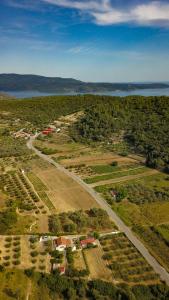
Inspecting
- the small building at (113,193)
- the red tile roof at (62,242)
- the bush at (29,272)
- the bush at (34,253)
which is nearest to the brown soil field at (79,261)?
the red tile roof at (62,242)

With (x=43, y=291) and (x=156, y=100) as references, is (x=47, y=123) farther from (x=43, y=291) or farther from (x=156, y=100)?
(x=43, y=291)

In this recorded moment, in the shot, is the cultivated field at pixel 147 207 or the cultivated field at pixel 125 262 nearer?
the cultivated field at pixel 125 262

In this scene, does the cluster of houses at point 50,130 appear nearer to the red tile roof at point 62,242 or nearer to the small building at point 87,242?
the red tile roof at point 62,242

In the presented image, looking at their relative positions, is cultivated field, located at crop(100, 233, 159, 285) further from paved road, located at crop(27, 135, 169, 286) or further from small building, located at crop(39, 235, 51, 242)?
small building, located at crop(39, 235, 51, 242)

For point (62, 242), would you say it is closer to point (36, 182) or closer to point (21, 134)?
point (36, 182)

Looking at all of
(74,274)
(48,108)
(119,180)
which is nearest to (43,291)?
(74,274)

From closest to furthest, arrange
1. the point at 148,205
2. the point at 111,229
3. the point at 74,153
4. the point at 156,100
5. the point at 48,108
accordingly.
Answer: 1. the point at 111,229
2. the point at 148,205
3. the point at 74,153
4. the point at 156,100
5. the point at 48,108
